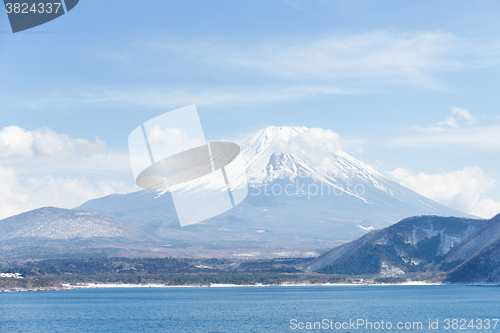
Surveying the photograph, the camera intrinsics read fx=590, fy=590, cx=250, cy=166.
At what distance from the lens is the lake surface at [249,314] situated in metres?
85.2

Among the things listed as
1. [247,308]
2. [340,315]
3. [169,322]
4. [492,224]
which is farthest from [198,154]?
[492,224]

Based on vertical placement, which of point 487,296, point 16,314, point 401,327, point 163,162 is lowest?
point 487,296

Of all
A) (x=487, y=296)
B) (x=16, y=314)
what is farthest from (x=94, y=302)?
(x=487, y=296)

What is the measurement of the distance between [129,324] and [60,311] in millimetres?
22520

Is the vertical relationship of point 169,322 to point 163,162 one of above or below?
below

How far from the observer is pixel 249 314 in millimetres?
101250

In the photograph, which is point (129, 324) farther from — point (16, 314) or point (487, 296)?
point (487, 296)

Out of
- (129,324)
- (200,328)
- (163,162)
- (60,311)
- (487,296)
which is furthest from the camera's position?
(487,296)

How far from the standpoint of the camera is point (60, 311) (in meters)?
106

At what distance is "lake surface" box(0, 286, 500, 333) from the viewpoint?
8519 cm

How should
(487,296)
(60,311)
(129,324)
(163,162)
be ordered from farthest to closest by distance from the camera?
(487,296)
(60,311)
(129,324)
(163,162)

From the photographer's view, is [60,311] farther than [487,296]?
No

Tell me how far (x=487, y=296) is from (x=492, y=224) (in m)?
67.8

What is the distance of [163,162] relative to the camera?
1662 inches
